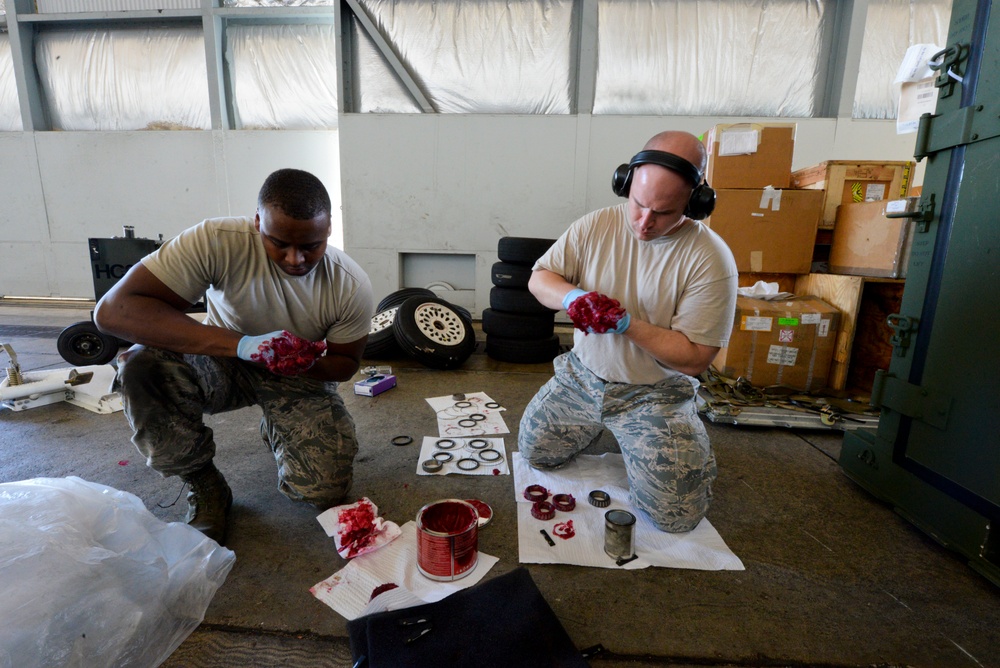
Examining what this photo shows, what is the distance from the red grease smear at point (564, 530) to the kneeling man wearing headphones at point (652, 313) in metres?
0.29

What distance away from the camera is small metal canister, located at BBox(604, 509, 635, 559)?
1468 mm

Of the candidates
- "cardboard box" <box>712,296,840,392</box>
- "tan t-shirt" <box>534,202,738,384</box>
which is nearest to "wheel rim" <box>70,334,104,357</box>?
"tan t-shirt" <box>534,202,738,384</box>

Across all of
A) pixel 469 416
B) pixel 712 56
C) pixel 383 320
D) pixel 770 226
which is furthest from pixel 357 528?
pixel 712 56

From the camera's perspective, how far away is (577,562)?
1.46 m

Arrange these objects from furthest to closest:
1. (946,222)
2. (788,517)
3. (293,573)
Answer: (788,517)
(946,222)
(293,573)

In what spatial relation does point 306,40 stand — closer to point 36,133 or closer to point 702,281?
point 36,133

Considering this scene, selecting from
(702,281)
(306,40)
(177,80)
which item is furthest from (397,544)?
(177,80)

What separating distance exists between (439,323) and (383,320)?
482mm

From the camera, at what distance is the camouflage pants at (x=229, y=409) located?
1.50 metres

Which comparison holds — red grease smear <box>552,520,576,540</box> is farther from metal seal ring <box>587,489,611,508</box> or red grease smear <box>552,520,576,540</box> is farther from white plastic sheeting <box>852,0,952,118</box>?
white plastic sheeting <box>852,0,952,118</box>

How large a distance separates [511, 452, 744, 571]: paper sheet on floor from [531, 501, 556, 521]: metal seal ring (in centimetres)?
2

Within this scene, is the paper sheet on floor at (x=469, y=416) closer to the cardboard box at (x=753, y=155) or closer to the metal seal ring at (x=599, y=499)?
the metal seal ring at (x=599, y=499)

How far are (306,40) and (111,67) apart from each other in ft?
8.08

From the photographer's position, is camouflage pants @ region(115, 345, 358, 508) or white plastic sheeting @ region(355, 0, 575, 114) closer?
camouflage pants @ region(115, 345, 358, 508)
